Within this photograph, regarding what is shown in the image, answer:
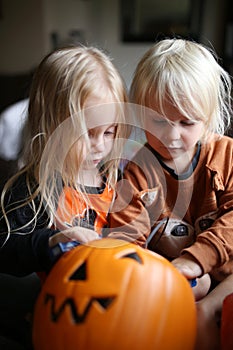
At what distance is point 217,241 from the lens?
80cm

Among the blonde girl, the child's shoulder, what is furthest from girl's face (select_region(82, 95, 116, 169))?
the child's shoulder

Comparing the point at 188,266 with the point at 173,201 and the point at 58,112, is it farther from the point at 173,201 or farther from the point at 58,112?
the point at 58,112

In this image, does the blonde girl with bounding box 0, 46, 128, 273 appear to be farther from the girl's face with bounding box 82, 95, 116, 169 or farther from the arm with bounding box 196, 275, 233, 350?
the arm with bounding box 196, 275, 233, 350

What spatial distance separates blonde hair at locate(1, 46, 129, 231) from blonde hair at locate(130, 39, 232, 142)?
0.20ft

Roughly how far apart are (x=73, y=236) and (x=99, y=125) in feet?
0.74

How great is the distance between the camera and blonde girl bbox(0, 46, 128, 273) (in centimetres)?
82

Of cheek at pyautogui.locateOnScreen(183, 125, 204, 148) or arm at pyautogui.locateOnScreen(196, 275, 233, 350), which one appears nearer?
arm at pyautogui.locateOnScreen(196, 275, 233, 350)

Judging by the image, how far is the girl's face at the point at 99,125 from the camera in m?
0.83

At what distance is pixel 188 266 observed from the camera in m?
0.75

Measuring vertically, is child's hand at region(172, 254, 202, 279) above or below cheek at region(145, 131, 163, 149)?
below

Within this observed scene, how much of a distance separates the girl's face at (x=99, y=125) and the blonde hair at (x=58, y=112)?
0.04 feet

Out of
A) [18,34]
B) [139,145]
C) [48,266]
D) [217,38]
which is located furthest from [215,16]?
[48,266]

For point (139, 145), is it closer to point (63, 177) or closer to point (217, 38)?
point (63, 177)

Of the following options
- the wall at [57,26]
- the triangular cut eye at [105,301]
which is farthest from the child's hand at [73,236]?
the wall at [57,26]
